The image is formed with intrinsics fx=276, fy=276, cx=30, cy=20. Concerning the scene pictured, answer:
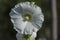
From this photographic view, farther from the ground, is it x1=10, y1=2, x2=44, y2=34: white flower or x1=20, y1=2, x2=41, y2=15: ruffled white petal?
x1=20, y1=2, x2=41, y2=15: ruffled white petal

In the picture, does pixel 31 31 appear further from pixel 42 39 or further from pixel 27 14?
pixel 42 39

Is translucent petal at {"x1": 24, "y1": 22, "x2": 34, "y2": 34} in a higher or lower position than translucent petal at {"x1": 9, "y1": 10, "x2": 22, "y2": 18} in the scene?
lower

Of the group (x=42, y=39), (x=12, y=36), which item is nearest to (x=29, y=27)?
(x=42, y=39)

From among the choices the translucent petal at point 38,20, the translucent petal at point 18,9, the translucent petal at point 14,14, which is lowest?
the translucent petal at point 38,20

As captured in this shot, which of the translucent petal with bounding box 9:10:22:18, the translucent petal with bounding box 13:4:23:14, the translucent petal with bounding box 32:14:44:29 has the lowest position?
the translucent petal with bounding box 32:14:44:29

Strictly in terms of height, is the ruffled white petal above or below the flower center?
above

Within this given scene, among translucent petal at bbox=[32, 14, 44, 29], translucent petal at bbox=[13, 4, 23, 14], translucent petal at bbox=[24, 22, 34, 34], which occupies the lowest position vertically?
translucent petal at bbox=[24, 22, 34, 34]

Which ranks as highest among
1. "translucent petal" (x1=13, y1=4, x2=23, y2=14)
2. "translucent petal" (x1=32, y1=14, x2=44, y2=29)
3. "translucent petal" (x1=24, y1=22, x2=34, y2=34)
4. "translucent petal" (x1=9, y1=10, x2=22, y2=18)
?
"translucent petal" (x1=13, y1=4, x2=23, y2=14)

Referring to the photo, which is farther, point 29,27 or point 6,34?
point 6,34
